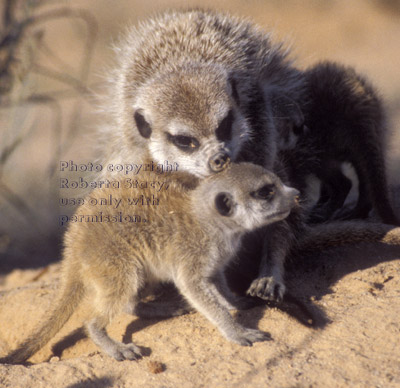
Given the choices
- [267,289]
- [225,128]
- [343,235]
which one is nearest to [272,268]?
[267,289]

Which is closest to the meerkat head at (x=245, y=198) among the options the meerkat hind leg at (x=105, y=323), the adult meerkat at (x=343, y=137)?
the meerkat hind leg at (x=105, y=323)

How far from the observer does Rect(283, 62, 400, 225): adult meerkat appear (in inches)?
173

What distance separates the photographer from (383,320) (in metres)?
2.96

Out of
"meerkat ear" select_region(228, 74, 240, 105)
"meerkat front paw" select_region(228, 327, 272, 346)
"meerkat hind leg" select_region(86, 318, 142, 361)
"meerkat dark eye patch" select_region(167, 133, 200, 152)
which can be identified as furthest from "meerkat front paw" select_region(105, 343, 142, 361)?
"meerkat ear" select_region(228, 74, 240, 105)

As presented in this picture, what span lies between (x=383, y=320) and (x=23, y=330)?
2376mm

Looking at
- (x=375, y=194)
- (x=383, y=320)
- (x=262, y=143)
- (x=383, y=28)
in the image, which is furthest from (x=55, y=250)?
(x=383, y=28)

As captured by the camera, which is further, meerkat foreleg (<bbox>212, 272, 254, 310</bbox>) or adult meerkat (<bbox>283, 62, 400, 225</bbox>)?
adult meerkat (<bbox>283, 62, 400, 225</bbox>)

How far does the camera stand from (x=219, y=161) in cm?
330

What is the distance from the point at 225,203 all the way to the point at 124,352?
991 mm

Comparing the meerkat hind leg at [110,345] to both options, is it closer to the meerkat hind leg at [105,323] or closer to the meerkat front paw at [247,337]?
the meerkat hind leg at [105,323]

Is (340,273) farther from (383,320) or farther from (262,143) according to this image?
(262,143)

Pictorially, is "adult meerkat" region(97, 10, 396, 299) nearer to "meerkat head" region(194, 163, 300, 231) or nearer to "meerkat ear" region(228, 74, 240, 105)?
"meerkat ear" region(228, 74, 240, 105)

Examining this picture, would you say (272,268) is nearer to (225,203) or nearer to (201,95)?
(225,203)

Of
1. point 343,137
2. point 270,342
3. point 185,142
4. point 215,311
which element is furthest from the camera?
point 343,137
